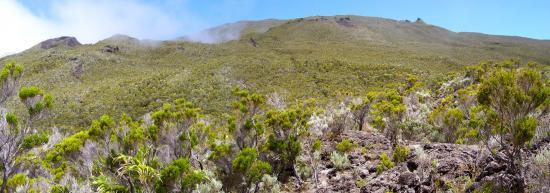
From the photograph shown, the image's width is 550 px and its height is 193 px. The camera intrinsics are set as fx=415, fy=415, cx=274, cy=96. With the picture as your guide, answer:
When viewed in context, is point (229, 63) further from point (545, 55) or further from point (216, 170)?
point (545, 55)

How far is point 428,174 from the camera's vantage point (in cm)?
966

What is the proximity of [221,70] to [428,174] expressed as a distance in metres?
48.8

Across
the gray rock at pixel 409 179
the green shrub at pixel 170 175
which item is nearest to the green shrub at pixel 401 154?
the gray rock at pixel 409 179

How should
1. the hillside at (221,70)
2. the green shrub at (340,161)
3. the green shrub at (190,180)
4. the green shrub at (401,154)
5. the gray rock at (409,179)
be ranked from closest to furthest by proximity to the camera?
the green shrub at (190,180), the gray rock at (409,179), the green shrub at (401,154), the green shrub at (340,161), the hillside at (221,70)

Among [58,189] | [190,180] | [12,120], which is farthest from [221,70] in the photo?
[190,180]

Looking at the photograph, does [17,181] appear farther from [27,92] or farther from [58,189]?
[27,92]

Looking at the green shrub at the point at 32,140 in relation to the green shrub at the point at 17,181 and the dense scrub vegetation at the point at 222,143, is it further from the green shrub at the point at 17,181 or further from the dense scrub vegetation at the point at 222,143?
the green shrub at the point at 17,181

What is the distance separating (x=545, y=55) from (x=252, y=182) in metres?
89.0

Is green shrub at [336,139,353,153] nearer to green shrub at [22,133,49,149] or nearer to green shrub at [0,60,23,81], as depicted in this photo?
green shrub at [22,133,49,149]

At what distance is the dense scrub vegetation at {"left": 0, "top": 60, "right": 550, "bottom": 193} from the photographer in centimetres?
843

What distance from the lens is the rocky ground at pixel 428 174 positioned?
880 cm

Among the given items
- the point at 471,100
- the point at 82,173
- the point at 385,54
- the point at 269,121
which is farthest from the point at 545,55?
the point at 82,173

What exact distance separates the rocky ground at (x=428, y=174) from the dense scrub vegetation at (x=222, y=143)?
1.10ft

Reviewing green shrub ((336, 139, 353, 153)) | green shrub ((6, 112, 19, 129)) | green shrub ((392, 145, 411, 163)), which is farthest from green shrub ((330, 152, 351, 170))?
green shrub ((6, 112, 19, 129))
